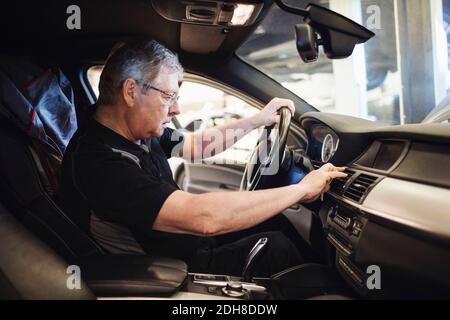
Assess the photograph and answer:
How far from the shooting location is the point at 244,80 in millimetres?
1857

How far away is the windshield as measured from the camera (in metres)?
2.12

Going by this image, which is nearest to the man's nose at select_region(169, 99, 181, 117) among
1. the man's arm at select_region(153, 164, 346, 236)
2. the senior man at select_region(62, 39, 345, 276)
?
the senior man at select_region(62, 39, 345, 276)

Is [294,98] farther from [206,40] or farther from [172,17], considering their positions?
[172,17]

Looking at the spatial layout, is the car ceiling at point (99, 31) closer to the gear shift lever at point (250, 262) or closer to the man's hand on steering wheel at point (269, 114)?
the man's hand on steering wheel at point (269, 114)

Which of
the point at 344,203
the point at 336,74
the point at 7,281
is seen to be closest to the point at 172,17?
the point at 344,203

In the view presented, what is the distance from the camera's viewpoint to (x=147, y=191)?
102cm

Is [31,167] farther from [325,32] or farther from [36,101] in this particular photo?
[325,32]

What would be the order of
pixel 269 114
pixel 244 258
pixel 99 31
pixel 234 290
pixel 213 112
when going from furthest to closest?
pixel 213 112
pixel 269 114
pixel 99 31
pixel 244 258
pixel 234 290

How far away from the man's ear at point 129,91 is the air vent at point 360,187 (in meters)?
0.70

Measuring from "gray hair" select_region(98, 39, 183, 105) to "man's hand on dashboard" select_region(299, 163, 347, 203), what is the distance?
558mm

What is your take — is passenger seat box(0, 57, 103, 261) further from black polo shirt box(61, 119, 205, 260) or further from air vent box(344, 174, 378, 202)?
air vent box(344, 174, 378, 202)

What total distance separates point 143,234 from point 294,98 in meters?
0.97

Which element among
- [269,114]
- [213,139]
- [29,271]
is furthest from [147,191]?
[213,139]

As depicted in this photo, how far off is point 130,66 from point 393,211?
2.74 feet
